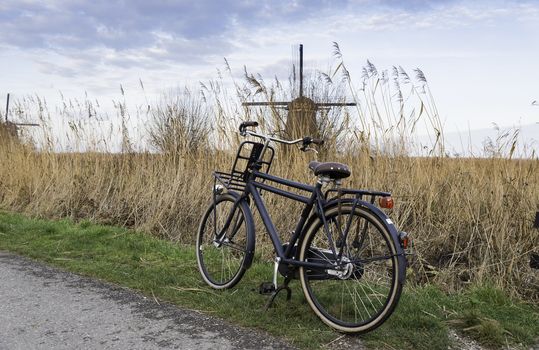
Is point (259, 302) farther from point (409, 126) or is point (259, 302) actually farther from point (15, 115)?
point (15, 115)

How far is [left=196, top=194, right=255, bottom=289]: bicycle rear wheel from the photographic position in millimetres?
4340

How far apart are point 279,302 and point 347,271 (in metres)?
0.80

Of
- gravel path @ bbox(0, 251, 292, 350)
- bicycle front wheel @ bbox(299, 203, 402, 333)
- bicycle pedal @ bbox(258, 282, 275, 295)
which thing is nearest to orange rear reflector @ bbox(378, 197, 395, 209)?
bicycle front wheel @ bbox(299, 203, 402, 333)

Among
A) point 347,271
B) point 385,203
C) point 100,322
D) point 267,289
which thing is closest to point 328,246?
point 347,271

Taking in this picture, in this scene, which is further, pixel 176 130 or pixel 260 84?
pixel 176 130

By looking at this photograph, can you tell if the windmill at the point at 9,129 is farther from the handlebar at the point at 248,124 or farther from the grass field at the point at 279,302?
the handlebar at the point at 248,124

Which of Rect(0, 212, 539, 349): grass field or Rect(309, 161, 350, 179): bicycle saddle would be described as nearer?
Rect(0, 212, 539, 349): grass field

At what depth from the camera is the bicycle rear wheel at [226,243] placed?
4.34 metres

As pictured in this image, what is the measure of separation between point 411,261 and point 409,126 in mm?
1865

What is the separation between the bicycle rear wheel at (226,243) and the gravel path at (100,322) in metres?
0.63

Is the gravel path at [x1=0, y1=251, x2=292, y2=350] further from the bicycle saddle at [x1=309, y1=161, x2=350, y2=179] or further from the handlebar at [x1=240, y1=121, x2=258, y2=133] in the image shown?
the handlebar at [x1=240, y1=121, x2=258, y2=133]

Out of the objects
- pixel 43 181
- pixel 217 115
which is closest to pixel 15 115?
pixel 43 181

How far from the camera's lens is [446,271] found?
497cm

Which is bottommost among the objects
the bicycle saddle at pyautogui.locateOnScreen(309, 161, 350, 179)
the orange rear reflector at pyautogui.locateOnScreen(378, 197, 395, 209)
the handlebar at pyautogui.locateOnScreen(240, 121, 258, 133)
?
the orange rear reflector at pyautogui.locateOnScreen(378, 197, 395, 209)
